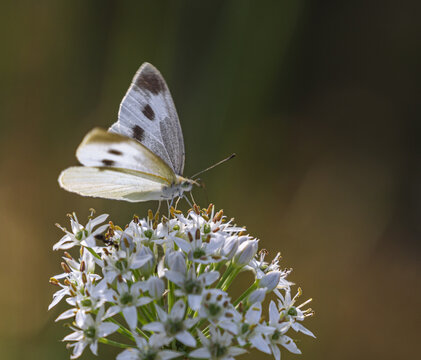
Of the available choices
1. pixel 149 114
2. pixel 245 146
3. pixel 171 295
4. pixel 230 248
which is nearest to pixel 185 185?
pixel 149 114

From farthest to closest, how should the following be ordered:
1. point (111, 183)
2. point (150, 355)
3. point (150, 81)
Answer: point (150, 81) → point (111, 183) → point (150, 355)

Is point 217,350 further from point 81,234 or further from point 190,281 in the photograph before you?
point 81,234

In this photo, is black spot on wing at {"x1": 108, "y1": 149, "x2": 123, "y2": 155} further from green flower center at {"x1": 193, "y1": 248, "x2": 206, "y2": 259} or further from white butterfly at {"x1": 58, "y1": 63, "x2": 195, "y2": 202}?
green flower center at {"x1": 193, "y1": 248, "x2": 206, "y2": 259}

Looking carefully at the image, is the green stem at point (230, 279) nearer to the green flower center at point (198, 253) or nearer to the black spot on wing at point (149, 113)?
the green flower center at point (198, 253)

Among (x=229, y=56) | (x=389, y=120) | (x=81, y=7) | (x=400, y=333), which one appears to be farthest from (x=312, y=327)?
(x=81, y=7)

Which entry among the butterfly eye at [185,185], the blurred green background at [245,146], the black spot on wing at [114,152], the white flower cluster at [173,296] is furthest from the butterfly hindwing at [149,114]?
the blurred green background at [245,146]

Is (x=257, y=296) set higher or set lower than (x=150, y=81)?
lower

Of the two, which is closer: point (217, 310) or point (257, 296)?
point (217, 310)
